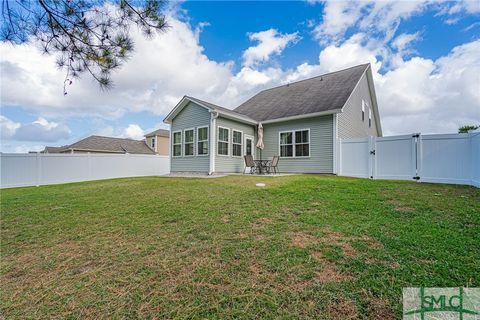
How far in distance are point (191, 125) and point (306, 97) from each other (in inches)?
271

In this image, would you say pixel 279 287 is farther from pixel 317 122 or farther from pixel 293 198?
pixel 317 122

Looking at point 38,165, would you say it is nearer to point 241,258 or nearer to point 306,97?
point 241,258

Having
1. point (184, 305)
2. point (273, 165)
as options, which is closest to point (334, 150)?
point (273, 165)

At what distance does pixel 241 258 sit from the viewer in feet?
8.66

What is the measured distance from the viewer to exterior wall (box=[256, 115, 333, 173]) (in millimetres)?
10891

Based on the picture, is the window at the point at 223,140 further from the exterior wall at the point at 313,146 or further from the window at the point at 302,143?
the window at the point at 302,143

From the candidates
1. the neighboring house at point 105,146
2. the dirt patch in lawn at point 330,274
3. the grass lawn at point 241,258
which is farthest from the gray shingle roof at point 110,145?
the dirt patch in lawn at point 330,274

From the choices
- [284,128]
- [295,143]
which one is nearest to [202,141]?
[284,128]

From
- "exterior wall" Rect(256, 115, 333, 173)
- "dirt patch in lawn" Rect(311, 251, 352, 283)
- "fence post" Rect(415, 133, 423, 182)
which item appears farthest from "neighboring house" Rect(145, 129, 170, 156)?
"dirt patch in lawn" Rect(311, 251, 352, 283)

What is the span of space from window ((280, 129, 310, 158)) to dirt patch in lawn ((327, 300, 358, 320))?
10202 mm

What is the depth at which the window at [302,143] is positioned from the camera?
1166 centimetres

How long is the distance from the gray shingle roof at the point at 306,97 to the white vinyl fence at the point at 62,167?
→ 878cm

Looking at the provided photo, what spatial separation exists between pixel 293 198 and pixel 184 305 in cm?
372

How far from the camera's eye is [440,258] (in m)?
2.39
